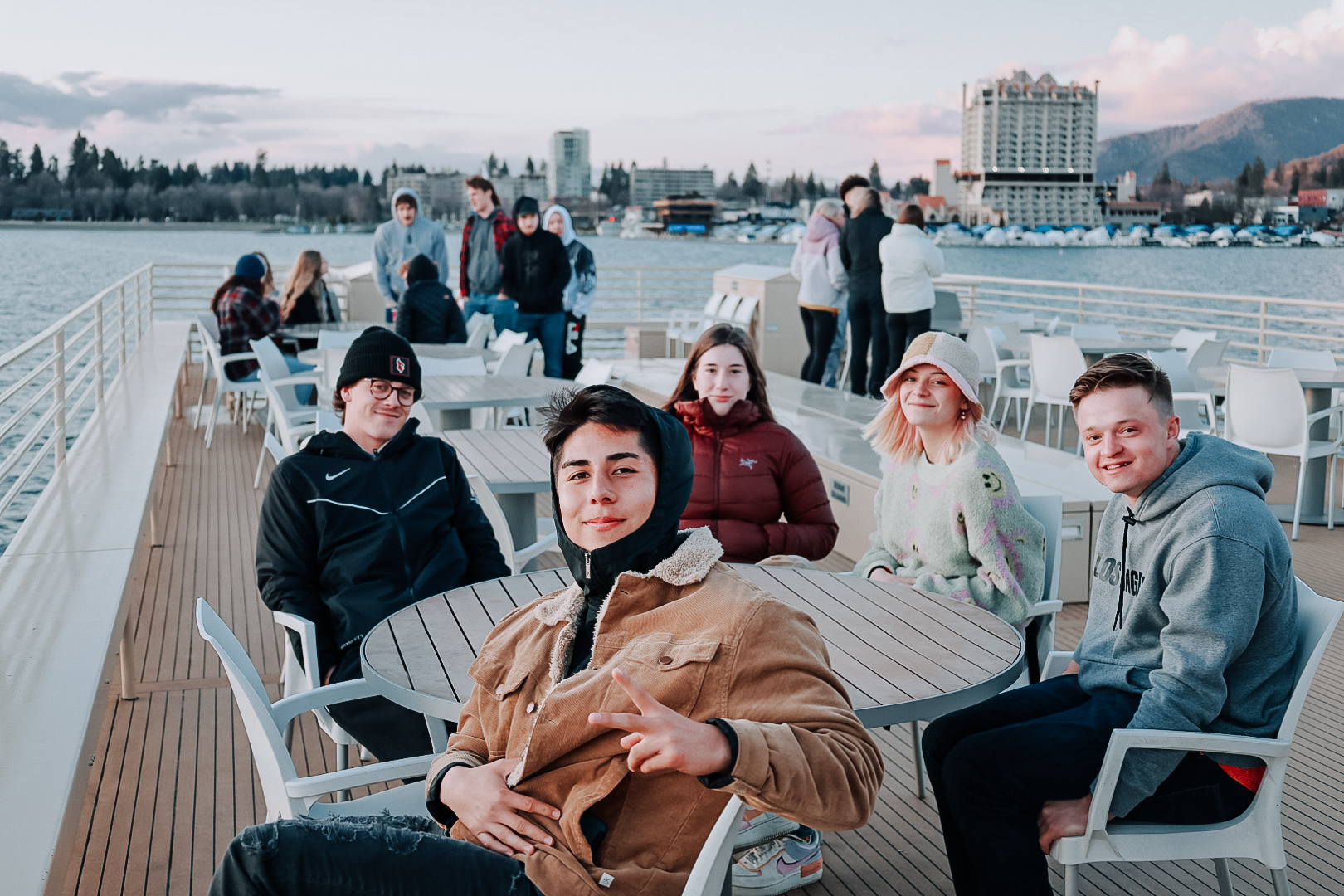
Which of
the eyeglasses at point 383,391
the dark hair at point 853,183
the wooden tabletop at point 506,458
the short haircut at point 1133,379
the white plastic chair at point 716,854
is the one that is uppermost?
the dark hair at point 853,183

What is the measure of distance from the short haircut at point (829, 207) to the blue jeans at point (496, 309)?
7.52ft

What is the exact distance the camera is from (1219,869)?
212 cm

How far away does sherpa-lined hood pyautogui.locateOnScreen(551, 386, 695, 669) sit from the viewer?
1426mm

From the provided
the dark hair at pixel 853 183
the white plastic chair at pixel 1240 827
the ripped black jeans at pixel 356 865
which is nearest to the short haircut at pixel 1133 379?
the white plastic chair at pixel 1240 827

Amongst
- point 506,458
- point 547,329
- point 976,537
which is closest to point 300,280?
point 547,329

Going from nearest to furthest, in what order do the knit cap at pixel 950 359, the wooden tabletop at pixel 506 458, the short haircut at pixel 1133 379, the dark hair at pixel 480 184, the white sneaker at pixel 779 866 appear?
the short haircut at pixel 1133 379
the white sneaker at pixel 779 866
the knit cap at pixel 950 359
the wooden tabletop at pixel 506 458
the dark hair at pixel 480 184

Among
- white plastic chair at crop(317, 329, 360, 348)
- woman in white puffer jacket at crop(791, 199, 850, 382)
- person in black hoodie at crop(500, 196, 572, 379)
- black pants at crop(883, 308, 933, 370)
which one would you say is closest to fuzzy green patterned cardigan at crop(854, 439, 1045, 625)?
black pants at crop(883, 308, 933, 370)

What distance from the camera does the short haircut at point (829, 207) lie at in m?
8.20

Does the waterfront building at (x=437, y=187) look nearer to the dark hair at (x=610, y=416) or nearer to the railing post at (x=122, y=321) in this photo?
the railing post at (x=122, y=321)

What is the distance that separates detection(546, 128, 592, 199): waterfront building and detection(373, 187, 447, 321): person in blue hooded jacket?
143ft

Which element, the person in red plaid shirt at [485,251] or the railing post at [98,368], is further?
the person in red plaid shirt at [485,251]

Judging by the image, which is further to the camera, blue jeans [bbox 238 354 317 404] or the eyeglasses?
blue jeans [bbox 238 354 317 404]

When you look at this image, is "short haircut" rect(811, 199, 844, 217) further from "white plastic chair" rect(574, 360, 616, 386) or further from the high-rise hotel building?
the high-rise hotel building

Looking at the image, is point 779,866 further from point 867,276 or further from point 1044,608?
point 867,276
